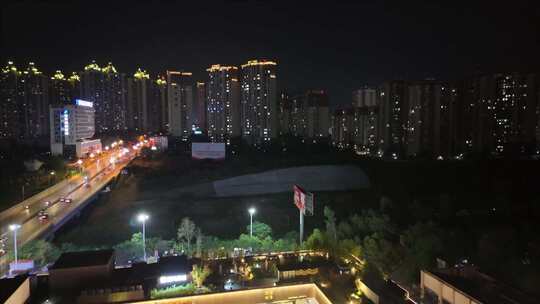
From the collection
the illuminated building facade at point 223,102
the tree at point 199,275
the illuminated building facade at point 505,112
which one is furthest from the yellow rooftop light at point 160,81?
the tree at point 199,275

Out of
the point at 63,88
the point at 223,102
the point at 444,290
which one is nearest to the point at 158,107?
the point at 63,88

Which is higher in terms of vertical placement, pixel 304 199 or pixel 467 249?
pixel 304 199

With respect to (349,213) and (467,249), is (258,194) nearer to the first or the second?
(349,213)

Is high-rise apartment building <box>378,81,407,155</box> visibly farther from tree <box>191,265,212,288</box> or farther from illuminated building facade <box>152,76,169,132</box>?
illuminated building facade <box>152,76,169,132</box>

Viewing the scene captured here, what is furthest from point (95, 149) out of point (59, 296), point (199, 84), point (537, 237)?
point (537, 237)

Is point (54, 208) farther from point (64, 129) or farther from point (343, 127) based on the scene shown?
point (343, 127)

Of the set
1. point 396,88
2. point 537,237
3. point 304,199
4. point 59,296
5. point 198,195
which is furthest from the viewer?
point 396,88

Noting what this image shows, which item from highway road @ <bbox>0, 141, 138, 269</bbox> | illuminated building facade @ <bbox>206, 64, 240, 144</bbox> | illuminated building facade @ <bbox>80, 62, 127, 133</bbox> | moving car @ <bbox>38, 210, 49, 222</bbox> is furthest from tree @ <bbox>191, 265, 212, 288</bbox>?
illuminated building facade @ <bbox>80, 62, 127, 133</bbox>
